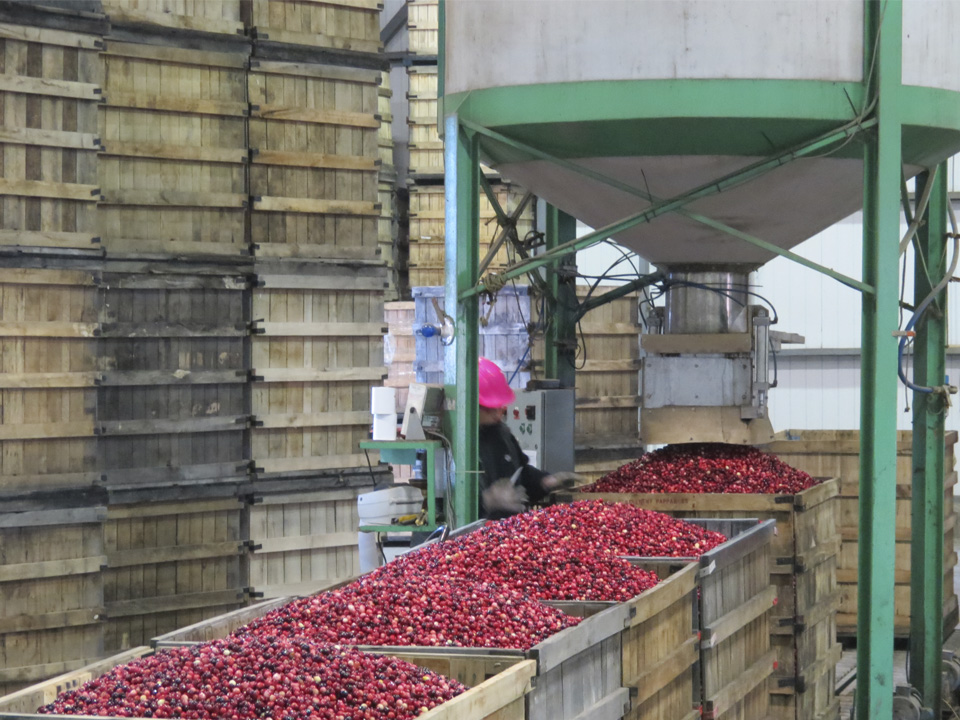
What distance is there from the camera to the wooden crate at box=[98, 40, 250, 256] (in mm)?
10484

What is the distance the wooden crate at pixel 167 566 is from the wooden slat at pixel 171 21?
3858 mm

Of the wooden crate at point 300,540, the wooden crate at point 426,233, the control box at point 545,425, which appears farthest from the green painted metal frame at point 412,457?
the wooden crate at point 426,233

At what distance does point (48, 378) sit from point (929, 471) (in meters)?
6.43

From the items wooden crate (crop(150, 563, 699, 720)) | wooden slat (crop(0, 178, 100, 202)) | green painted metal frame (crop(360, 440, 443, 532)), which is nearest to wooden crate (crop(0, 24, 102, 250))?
wooden slat (crop(0, 178, 100, 202))

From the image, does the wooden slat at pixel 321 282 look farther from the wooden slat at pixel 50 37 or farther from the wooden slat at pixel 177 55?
the wooden slat at pixel 50 37

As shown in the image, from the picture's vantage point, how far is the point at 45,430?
394 inches

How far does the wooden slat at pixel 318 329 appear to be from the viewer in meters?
11.0

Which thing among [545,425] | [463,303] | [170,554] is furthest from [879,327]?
[170,554]

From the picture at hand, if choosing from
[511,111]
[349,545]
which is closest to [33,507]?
[349,545]

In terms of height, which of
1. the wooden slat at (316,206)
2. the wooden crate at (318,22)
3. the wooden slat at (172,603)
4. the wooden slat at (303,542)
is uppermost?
the wooden crate at (318,22)

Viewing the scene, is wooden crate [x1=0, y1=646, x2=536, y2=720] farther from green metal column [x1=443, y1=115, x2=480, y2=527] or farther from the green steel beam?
the green steel beam

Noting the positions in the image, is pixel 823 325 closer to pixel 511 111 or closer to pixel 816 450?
pixel 816 450

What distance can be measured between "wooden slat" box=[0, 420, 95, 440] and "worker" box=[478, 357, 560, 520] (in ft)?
11.1

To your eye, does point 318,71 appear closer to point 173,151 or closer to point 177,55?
point 177,55
